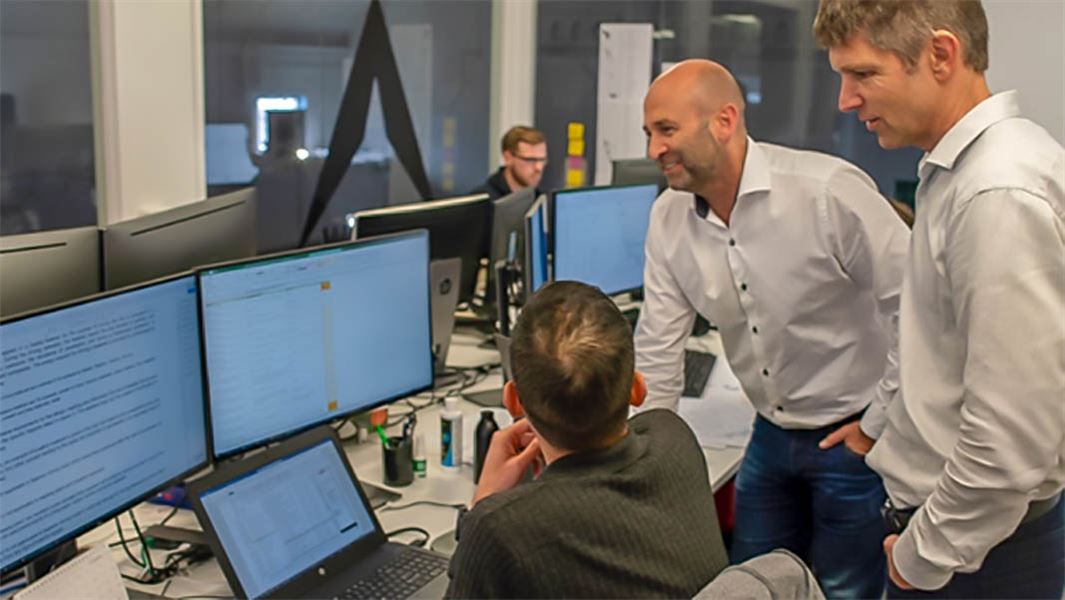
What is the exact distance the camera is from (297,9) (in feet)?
14.5

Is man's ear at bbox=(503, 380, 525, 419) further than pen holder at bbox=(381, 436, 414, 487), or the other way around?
pen holder at bbox=(381, 436, 414, 487)

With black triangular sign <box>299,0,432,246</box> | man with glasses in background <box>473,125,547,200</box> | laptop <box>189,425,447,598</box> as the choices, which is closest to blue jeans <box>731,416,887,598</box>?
laptop <box>189,425,447,598</box>

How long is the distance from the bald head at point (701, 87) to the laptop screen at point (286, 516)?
1.04m

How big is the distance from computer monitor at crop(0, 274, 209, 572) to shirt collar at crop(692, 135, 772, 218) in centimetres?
115

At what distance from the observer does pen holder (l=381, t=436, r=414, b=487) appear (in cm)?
213

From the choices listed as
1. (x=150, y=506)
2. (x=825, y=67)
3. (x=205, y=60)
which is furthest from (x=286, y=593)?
(x=825, y=67)

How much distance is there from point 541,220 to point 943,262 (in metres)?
Result: 1.45

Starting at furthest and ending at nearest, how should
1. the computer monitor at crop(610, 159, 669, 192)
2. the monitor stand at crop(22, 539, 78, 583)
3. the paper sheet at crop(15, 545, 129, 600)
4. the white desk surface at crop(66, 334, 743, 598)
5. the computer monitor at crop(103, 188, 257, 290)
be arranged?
the computer monitor at crop(610, 159, 669, 192)
the computer monitor at crop(103, 188, 257, 290)
the white desk surface at crop(66, 334, 743, 598)
the monitor stand at crop(22, 539, 78, 583)
the paper sheet at crop(15, 545, 129, 600)

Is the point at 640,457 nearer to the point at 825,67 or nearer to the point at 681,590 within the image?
the point at 681,590

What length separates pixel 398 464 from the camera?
2.13m

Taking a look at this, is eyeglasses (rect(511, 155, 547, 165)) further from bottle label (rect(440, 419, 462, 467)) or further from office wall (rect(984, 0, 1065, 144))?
bottle label (rect(440, 419, 462, 467))

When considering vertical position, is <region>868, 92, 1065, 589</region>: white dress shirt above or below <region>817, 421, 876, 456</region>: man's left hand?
above

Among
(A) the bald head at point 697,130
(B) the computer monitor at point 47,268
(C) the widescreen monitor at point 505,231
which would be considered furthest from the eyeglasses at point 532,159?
(B) the computer monitor at point 47,268

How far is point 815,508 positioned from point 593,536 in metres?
1.15
